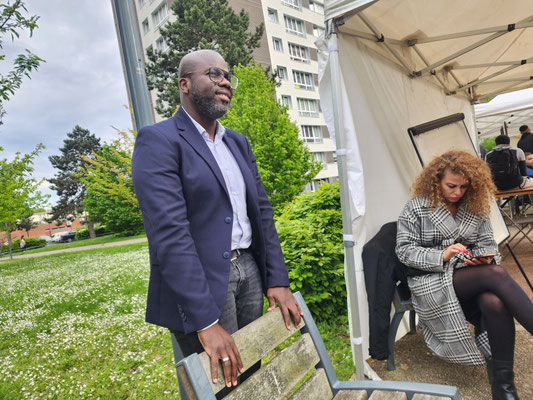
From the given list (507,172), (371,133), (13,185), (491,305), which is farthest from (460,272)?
(13,185)

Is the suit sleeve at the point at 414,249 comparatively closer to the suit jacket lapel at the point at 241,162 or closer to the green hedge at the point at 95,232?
the suit jacket lapel at the point at 241,162

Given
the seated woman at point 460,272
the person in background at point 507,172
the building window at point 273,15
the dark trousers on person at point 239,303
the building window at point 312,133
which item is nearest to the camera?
the dark trousers on person at point 239,303

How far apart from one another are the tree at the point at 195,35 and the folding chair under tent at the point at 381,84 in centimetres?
1633

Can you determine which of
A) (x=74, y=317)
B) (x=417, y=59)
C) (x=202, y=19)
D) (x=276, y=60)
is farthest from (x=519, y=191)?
(x=276, y=60)

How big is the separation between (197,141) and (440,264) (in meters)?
2.09

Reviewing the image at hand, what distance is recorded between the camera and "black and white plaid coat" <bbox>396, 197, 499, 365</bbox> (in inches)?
101

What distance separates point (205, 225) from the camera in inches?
59.6

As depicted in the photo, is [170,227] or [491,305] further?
[491,305]

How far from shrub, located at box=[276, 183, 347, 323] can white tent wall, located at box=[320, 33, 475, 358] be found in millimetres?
619

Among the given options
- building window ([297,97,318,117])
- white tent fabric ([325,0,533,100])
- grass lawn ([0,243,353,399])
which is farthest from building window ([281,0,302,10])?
grass lawn ([0,243,353,399])

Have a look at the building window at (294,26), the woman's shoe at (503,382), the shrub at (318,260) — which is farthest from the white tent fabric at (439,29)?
the building window at (294,26)

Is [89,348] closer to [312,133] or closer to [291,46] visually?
[312,133]

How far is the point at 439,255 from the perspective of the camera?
107 inches

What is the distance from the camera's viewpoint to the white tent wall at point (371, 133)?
3.08 m
